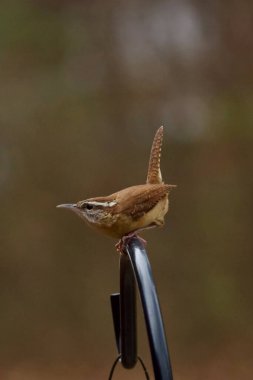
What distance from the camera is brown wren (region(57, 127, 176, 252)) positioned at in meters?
2.56

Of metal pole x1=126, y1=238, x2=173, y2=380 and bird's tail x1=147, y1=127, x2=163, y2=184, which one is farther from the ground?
bird's tail x1=147, y1=127, x2=163, y2=184

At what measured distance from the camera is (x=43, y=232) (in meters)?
6.64

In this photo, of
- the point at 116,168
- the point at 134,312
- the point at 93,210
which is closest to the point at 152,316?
the point at 134,312

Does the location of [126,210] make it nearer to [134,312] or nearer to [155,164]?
[155,164]

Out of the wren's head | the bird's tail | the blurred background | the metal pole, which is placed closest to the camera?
the metal pole

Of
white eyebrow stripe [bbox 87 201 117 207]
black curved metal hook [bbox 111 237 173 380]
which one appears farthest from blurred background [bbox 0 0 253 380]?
black curved metal hook [bbox 111 237 173 380]

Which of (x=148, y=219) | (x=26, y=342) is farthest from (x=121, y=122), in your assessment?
(x=148, y=219)

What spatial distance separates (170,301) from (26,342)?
1034mm

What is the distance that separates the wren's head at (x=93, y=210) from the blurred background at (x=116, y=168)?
299cm

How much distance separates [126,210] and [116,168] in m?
4.26

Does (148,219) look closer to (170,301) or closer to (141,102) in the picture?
(170,301)

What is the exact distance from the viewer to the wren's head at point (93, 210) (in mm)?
2484

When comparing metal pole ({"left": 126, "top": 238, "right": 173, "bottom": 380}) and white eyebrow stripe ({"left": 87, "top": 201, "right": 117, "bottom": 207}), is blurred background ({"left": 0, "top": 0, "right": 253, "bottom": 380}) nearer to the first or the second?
white eyebrow stripe ({"left": 87, "top": 201, "right": 117, "bottom": 207})

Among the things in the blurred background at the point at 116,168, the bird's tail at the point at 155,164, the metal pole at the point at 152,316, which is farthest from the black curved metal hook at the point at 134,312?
the blurred background at the point at 116,168
